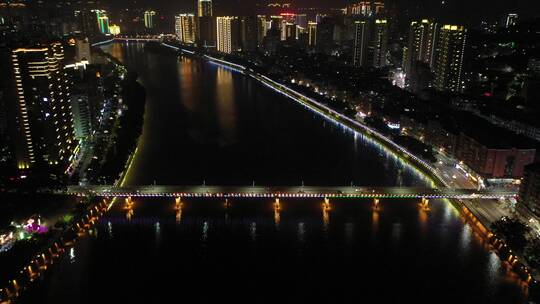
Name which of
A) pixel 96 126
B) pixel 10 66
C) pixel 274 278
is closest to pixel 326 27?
pixel 96 126

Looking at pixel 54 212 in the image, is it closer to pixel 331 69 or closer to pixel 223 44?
pixel 331 69

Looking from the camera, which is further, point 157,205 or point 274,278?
point 157,205

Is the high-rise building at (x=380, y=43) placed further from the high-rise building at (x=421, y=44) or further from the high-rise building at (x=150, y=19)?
the high-rise building at (x=150, y=19)

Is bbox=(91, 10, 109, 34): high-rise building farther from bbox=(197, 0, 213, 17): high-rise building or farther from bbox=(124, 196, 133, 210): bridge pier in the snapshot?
bbox=(124, 196, 133, 210): bridge pier

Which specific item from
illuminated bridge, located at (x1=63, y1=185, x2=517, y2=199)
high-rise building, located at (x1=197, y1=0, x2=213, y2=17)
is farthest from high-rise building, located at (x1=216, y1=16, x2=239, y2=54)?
illuminated bridge, located at (x1=63, y1=185, x2=517, y2=199)

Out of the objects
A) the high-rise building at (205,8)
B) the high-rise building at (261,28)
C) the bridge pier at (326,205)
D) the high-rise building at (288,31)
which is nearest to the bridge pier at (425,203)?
the bridge pier at (326,205)
